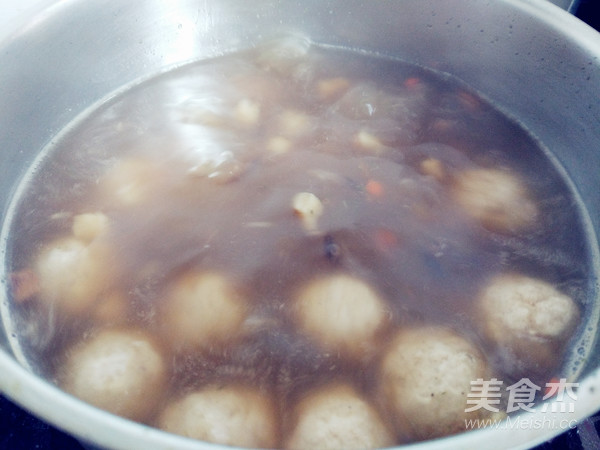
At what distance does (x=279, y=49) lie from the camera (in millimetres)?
1685

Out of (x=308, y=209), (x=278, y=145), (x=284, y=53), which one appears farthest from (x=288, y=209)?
(x=284, y=53)

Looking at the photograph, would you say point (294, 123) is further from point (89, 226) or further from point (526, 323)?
point (526, 323)

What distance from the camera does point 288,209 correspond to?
1.24 m

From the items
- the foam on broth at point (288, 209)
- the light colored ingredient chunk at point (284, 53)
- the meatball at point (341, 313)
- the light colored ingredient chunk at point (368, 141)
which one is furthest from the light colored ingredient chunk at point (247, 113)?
the meatball at point (341, 313)

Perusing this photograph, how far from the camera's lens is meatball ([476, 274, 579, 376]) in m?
0.99

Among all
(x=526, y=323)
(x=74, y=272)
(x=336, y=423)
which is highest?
(x=526, y=323)

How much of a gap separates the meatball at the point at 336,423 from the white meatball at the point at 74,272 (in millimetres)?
489

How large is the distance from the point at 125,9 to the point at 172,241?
754 mm

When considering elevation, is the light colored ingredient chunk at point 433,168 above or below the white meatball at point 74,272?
above

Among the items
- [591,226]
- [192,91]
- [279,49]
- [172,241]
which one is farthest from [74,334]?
[591,226]

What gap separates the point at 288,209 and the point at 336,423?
53 centimetres

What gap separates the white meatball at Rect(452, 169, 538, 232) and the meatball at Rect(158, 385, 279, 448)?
26.1 inches

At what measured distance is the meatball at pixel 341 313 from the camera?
3.29ft

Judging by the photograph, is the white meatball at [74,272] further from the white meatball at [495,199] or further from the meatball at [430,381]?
the white meatball at [495,199]
